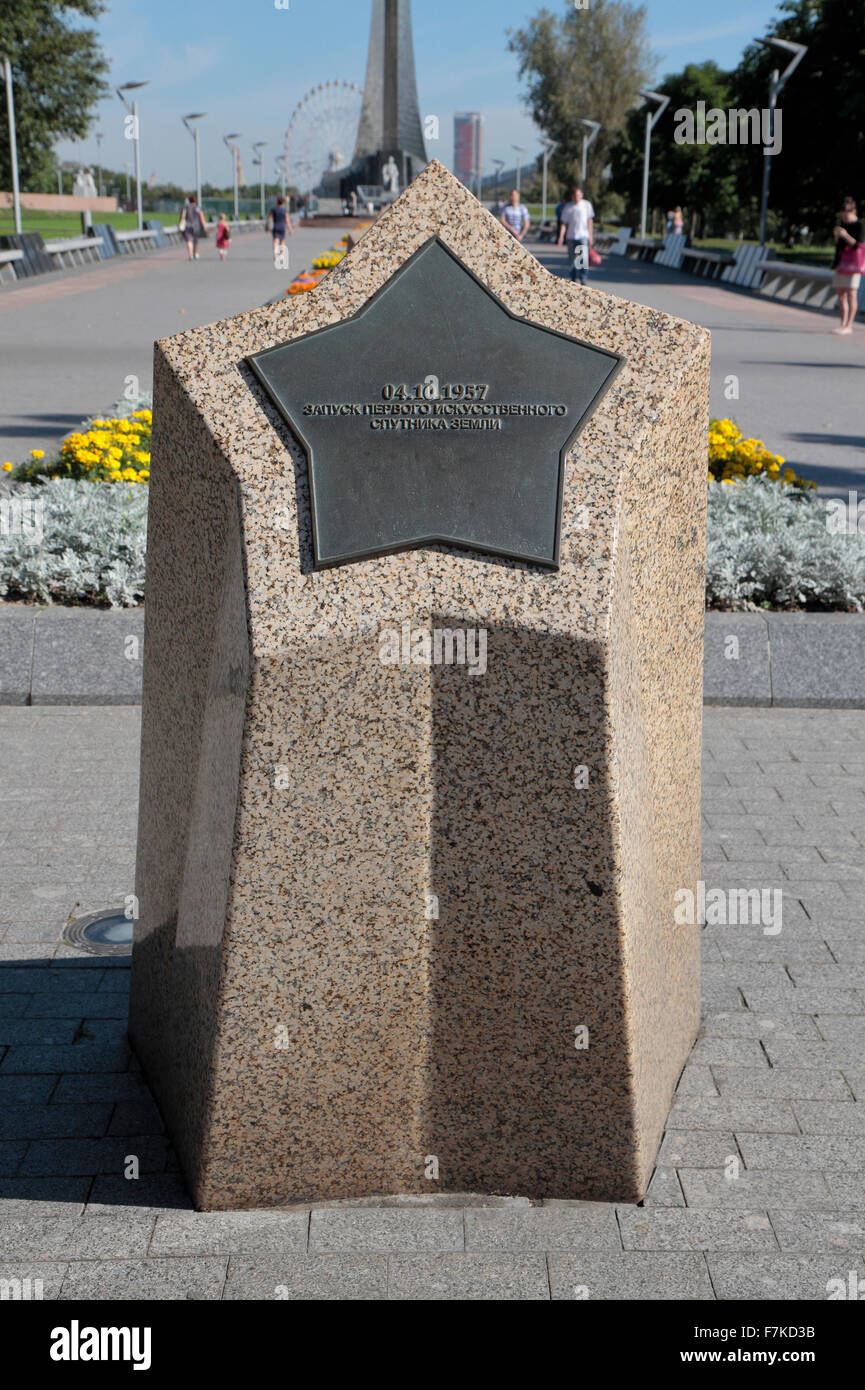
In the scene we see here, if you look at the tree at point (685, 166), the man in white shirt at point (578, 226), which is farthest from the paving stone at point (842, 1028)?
the tree at point (685, 166)

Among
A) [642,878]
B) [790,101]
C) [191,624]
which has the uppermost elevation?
[790,101]

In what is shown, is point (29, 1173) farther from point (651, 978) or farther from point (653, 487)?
point (653, 487)

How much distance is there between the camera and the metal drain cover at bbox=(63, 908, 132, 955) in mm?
4246

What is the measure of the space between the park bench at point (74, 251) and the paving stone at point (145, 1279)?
34397 mm

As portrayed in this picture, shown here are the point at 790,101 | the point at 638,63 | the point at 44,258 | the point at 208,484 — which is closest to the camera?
the point at 208,484

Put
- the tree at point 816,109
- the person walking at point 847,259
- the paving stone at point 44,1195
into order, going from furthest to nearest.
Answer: the tree at point 816,109, the person walking at point 847,259, the paving stone at point 44,1195

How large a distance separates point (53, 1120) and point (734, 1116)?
67.1 inches

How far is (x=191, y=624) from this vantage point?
3.22 meters

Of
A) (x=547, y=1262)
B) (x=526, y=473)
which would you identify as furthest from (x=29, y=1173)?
(x=526, y=473)

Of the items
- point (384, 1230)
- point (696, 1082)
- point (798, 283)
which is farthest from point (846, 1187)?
point (798, 283)

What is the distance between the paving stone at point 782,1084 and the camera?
352cm

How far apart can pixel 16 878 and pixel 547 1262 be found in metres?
2.53

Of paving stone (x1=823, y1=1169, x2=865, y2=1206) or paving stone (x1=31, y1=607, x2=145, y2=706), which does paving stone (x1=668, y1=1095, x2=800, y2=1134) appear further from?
paving stone (x1=31, y1=607, x2=145, y2=706)

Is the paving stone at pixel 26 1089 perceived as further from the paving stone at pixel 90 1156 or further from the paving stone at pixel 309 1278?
the paving stone at pixel 309 1278
